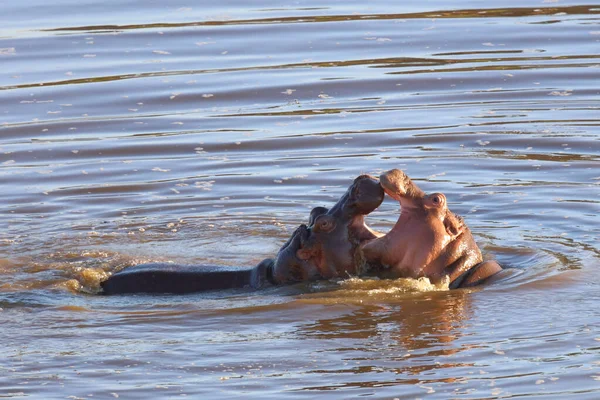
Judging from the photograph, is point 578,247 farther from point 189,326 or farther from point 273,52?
point 273,52

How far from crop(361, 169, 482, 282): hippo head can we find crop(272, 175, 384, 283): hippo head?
0.11m

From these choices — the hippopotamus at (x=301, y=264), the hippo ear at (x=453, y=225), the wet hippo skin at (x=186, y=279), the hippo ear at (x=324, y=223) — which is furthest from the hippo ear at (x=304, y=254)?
the hippo ear at (x=453, y=225)

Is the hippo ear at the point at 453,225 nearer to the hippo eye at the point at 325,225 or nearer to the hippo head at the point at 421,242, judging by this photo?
the hippo head at the point at 421,242

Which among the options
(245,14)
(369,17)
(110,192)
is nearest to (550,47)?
(369,17)

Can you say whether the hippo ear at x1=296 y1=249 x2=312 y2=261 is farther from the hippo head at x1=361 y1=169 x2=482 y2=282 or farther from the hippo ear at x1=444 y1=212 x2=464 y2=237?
the hippo ear at x1=444 y1=212 x2=464 y2=237

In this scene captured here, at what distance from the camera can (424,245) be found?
302 inches

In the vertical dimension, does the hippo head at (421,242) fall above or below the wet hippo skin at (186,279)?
above

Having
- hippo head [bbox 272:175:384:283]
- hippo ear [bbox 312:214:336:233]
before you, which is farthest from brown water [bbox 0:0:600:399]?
hippo ear [bbox 312:214:336:233]

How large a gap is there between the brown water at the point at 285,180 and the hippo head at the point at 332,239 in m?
0.13

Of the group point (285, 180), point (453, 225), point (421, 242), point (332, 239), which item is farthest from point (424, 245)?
point (285, 180)

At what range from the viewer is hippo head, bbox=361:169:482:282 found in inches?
300

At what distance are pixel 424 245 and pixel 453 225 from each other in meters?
0.23

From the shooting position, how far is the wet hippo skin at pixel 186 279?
801 cm

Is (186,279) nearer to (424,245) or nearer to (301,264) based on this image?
(301,264)
